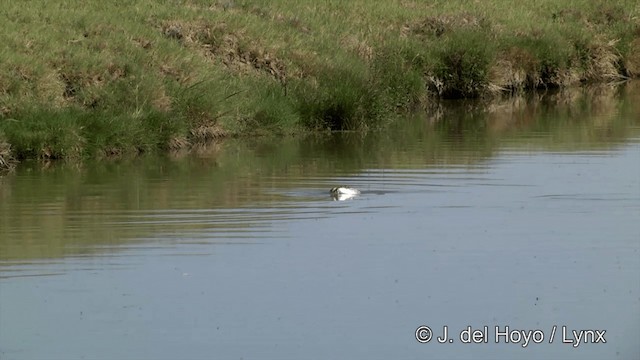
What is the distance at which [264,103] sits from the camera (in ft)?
79.8

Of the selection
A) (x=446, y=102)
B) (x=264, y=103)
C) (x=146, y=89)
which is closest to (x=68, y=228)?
(x=146, y=89)

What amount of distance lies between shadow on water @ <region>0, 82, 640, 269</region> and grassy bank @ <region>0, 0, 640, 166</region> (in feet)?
1.72

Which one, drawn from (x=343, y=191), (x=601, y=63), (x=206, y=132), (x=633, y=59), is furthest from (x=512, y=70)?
(x=343, y=191)

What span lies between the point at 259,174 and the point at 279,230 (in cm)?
443

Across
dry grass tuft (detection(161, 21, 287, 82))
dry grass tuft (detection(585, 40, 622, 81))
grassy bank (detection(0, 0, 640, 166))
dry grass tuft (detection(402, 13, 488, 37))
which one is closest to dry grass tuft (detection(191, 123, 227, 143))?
grassy bank (detection(0, 0, 640, 166))

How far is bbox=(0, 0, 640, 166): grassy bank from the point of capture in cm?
2170

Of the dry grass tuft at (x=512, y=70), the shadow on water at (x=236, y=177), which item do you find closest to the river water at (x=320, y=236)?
the shadow on water at (x=236, y=177)

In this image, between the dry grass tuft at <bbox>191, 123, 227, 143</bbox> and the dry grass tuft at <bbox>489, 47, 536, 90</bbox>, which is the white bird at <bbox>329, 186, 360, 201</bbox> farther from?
the dry grass tuft at <bbox>489, 47, 536, 90</bbox>

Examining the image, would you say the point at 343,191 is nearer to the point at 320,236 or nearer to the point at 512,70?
the point at 320,236

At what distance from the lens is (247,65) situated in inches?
1042

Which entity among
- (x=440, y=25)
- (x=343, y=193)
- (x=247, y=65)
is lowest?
(x=343, y=193)

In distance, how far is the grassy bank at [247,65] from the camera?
71.2ft

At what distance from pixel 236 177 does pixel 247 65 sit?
23.3 ft

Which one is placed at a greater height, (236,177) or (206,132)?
(206,132)
